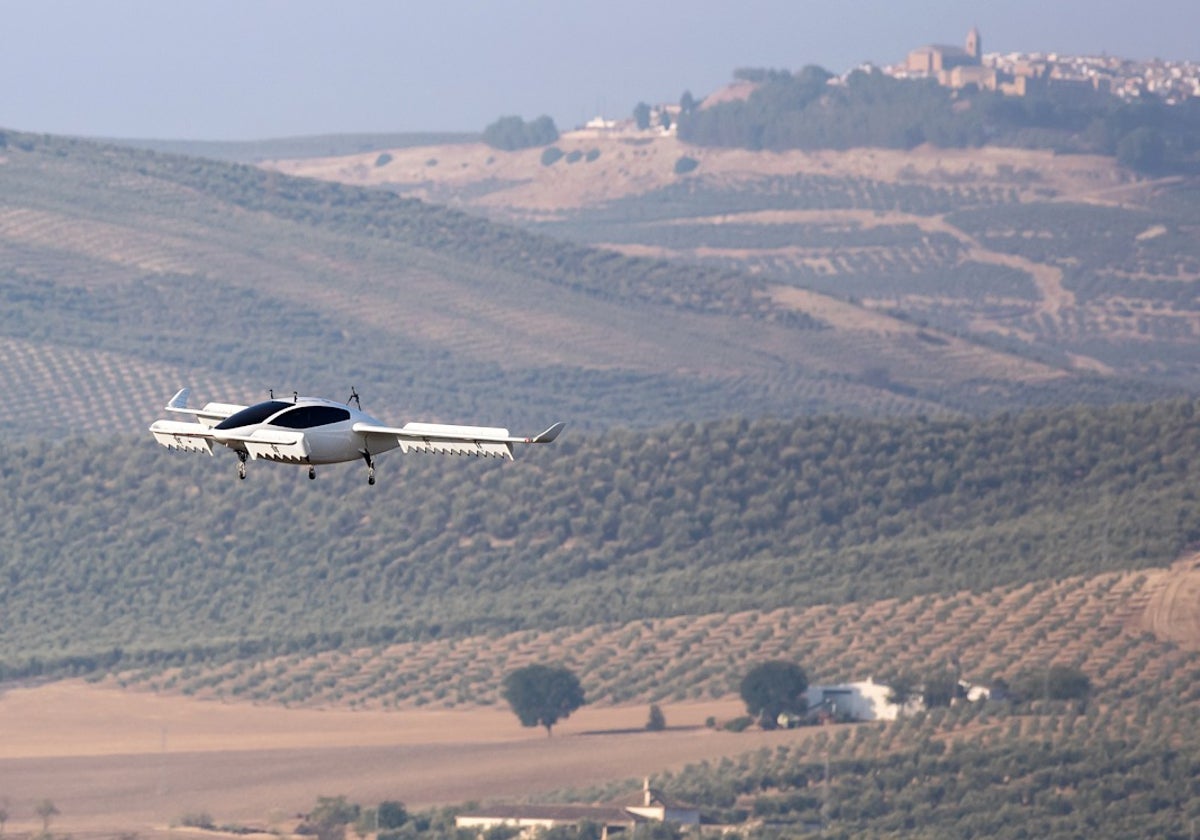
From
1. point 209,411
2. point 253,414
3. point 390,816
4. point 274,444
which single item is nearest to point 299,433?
point 274,444

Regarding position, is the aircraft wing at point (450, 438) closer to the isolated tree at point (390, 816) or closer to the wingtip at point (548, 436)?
the wingtip at point (548, 436)

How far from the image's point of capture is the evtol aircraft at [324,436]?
33469mm

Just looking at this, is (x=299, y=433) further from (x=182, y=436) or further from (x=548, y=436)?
(x=548, y=436)

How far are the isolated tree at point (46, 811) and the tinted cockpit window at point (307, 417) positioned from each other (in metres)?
153

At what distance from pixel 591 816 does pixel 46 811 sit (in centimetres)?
3953

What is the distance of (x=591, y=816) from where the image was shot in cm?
17588

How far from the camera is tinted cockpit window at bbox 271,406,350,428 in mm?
34031

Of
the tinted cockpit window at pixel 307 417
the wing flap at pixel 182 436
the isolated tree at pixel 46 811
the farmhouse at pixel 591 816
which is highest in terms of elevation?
the tinted cockpit window at pixel 307 417

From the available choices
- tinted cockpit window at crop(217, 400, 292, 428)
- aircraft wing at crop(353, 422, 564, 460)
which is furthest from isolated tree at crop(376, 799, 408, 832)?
aircraft wing at crop(353, 422, 564, 460)

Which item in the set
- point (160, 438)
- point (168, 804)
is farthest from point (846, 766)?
point (160, 438)

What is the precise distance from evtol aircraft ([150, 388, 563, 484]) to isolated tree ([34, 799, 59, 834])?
153 metres

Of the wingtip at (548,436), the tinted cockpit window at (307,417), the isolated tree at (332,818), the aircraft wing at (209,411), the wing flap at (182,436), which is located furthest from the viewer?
the isolated tree at (332,818)

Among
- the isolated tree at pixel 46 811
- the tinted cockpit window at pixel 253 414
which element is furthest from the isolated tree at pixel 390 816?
the tinted cockpit window at pixel 253 414

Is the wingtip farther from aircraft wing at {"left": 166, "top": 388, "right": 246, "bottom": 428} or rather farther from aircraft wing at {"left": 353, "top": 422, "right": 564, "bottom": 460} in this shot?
aircraft wing at {"left": 166, "top": 388, "right": 246, "bottom": 428}
